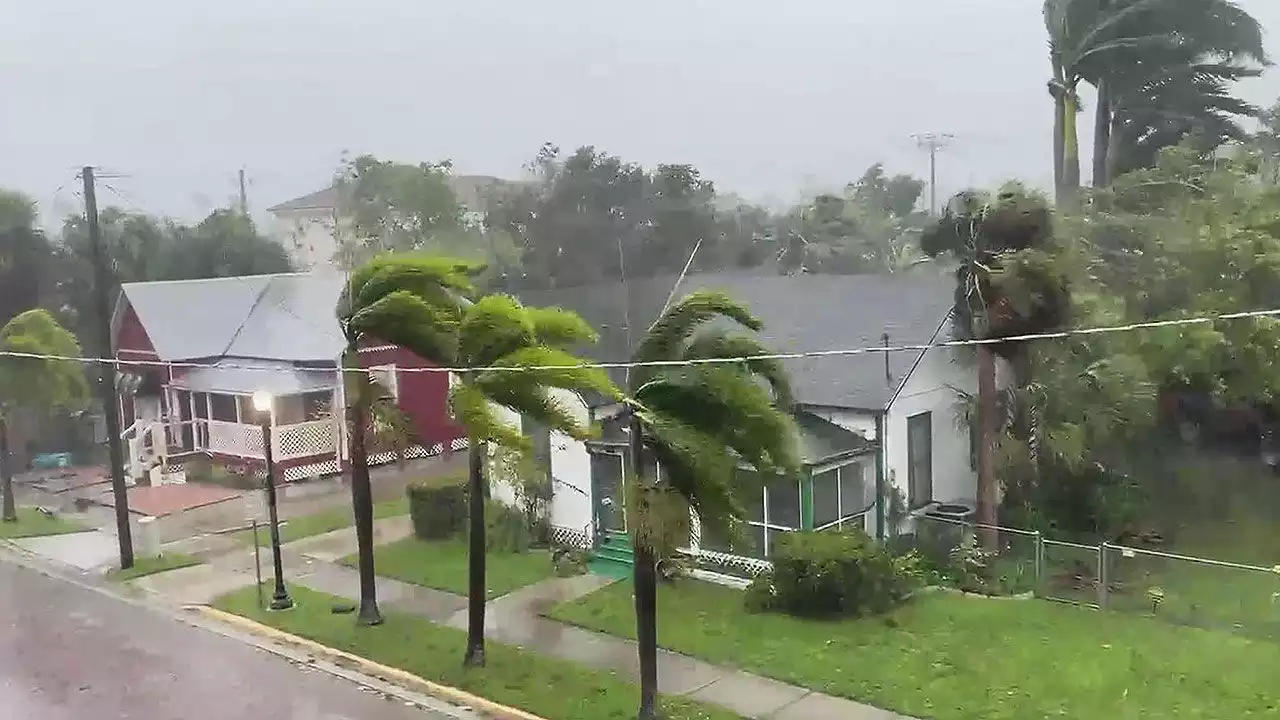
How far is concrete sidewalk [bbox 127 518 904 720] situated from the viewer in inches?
416

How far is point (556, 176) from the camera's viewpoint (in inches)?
1316

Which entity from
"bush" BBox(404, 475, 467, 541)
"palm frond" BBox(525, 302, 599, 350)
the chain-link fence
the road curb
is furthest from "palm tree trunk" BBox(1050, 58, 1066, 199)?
the road curb

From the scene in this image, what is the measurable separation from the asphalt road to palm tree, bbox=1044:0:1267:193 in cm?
2034

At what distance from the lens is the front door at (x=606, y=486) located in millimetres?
16469

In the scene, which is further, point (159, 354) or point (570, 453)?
point (159, 354)

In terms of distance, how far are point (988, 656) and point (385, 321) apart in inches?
304

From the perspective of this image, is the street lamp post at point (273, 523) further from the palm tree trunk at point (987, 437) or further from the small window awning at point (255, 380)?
the palm tree trunk at point (987, 437)

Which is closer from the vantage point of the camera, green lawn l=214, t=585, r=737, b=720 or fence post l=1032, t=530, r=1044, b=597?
green lawn l=214, t=585, r=737, b=720

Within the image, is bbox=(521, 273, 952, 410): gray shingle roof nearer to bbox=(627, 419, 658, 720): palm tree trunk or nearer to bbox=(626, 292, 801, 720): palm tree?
bbox=(626, 292, 801, 720): palm tree

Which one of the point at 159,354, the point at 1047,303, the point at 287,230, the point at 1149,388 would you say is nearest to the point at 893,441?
the point at 1047,303

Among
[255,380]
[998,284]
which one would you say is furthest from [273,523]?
[255,380]

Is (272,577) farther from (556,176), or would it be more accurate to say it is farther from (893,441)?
(556,176)

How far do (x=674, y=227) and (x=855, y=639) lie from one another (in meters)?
21.0

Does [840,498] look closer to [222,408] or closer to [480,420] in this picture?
[480,420]
